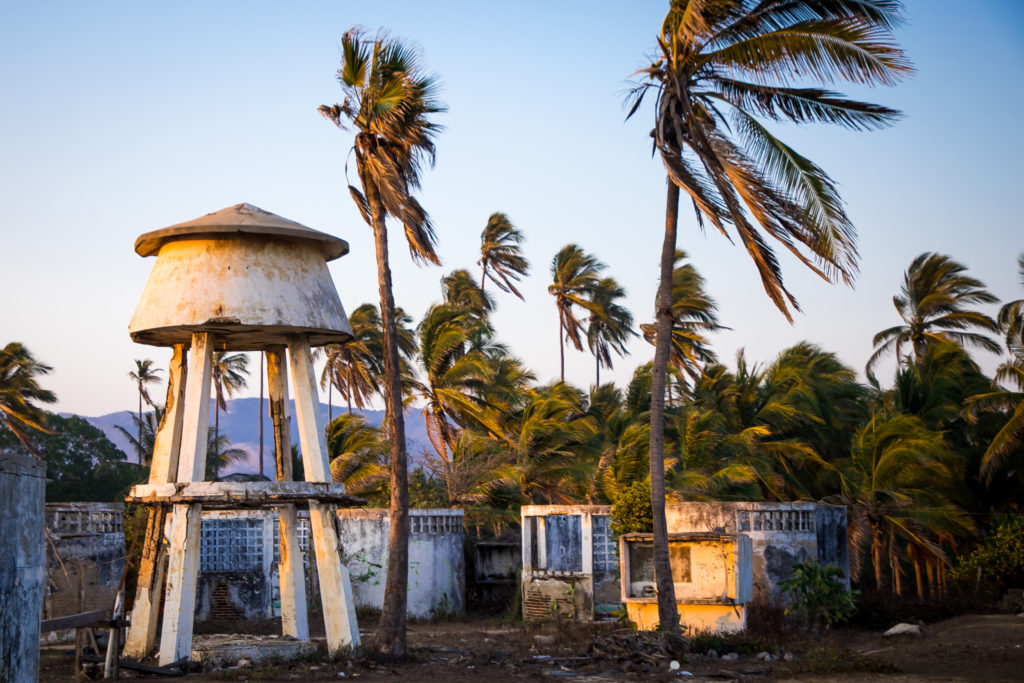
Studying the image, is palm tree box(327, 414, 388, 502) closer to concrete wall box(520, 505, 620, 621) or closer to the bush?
concrete wall box(520, 505, 620, 621)

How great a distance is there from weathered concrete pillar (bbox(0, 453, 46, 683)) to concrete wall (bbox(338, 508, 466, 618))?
1939 centimetres

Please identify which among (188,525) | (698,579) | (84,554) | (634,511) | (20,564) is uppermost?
(634,511)

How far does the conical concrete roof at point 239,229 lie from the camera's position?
16.8 meters

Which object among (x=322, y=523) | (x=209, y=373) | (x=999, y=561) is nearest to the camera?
(x=209, y=373)

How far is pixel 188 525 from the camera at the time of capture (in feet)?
53.8

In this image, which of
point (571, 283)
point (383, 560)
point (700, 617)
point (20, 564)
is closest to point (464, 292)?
point (571, 283)

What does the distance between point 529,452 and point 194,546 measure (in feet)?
50.4

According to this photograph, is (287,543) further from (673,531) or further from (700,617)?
(673,531)

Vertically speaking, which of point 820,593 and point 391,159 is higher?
point 391,159

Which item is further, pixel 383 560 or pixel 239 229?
pixel 383 560

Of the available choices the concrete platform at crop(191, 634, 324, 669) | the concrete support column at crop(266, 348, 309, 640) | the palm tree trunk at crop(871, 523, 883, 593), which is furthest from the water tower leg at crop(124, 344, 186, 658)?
the palm tree trunk at crop(871, 523, 883, 593)

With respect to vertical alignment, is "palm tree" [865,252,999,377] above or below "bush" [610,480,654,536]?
above

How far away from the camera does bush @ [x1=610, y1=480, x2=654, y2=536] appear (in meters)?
23.1

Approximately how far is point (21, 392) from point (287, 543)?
89.8 feet
